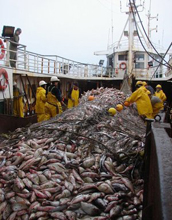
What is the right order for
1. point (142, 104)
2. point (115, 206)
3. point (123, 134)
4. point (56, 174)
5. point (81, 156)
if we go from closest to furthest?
point (115, 206) → point (56, 174) → point (81, 156) → point (123, 134) → point (142, 104)

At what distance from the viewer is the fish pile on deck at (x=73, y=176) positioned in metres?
3.11

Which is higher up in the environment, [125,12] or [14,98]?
[125,12]

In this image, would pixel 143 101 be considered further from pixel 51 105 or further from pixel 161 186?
pixel 161 186

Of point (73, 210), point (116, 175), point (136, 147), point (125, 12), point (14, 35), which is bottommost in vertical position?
point (73, 210)

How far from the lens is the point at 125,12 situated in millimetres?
24875

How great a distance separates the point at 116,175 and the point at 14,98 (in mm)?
8162

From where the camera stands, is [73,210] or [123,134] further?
[123,134]

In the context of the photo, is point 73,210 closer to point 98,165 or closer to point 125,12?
point 98,165

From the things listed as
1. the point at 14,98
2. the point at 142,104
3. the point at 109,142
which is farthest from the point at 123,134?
the point at 14,98

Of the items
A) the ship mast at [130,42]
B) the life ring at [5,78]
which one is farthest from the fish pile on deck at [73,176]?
the ship mast at [130,42]

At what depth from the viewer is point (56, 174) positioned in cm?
371

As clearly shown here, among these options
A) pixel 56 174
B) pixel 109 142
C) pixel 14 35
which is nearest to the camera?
pixel 56 174

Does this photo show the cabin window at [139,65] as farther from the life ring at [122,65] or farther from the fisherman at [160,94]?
the fisherman at [160,94]

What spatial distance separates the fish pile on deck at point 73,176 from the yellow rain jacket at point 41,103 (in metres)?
3.63
